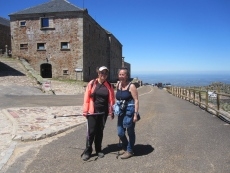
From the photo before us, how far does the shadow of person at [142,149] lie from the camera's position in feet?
18.5

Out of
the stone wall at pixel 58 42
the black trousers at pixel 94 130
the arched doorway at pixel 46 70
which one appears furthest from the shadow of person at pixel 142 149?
the arched doorway at pixel 46 70

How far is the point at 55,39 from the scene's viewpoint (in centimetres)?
3309

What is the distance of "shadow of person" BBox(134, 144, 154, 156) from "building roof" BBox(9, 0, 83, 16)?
28013mm

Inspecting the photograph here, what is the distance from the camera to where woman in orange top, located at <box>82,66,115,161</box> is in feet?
17.7

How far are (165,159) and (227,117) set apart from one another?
5553 mm

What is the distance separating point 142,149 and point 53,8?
100 ft

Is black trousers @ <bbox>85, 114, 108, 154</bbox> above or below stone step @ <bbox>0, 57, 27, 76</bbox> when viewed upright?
below

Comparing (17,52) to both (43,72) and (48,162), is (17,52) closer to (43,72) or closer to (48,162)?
(43,72)

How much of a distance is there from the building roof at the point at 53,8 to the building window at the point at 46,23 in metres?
0.95

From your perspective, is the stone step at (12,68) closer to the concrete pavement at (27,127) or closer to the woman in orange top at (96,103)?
the concrete pavement at (27,127)

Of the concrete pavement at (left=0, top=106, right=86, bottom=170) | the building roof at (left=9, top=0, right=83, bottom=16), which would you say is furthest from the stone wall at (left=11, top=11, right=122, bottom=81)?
the concrete pavement at (left=0, top=106, right=86, bottom=170)

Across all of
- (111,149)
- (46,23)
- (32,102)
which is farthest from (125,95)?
(46,23)

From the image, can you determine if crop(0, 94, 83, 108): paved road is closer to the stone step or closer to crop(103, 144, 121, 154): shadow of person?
crop(103, 144, 121, 154): shadow of person

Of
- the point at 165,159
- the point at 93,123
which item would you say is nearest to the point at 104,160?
the point at 93,123
